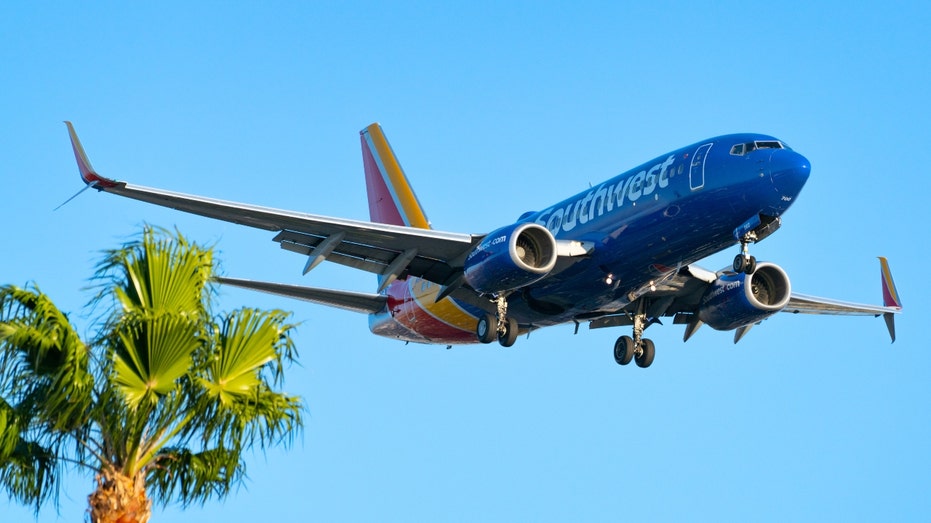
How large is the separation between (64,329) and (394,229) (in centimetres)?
1924

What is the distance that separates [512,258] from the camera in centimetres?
2920

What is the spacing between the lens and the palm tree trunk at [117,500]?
11.1 meters

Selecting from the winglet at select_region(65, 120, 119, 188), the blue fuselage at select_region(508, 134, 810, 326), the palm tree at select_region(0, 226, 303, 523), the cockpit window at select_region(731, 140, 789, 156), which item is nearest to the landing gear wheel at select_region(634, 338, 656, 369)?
the blue fuselage at select_region(508, 134, 810, 326)

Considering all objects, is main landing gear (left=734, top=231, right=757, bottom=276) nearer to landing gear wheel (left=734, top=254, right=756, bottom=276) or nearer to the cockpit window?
landing gear wheel (left=734, top=254, right=756, bottom=276)

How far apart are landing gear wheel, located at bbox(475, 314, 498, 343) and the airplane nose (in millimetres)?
9197

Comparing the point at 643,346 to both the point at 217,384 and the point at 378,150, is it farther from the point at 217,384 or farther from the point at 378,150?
the point at 217,384

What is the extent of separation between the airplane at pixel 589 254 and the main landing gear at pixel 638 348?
30 mm

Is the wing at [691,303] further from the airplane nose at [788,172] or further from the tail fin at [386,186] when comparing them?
the tail fin at [386,186]

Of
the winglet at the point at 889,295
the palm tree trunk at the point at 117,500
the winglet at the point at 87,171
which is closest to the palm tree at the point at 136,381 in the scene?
the palm tree trunk at the point at 117,500

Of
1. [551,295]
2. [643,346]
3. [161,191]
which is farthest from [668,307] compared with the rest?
[161,191]

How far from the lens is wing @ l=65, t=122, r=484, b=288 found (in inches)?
1107

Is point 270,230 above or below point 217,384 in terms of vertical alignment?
above

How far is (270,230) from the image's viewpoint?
30500 mm

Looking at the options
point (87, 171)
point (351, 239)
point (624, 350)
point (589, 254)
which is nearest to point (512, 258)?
point (589, 254)
